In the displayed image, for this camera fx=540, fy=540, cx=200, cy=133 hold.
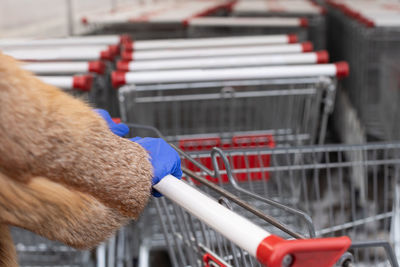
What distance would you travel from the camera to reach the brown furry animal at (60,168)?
796 millimetres

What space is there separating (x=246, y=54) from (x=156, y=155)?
1480 millimetres

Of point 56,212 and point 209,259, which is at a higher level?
point 56,212

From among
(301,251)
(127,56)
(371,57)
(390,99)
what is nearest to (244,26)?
(371,57)

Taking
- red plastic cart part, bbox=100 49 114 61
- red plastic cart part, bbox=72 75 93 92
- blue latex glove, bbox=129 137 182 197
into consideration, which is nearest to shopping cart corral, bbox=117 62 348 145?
red plastic cart part, bbox=72 75 93 92

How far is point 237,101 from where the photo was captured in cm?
267

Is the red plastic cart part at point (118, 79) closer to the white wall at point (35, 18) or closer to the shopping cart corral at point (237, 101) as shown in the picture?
the shopping cart corral at point (237, 101)

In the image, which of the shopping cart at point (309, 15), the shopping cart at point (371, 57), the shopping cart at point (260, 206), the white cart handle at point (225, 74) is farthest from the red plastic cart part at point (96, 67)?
the shopping cart at point (309, 15)

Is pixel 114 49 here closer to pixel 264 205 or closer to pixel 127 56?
pixel 127 56

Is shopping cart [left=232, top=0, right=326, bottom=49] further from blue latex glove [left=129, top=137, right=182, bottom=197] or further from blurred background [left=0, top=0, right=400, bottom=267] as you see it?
blue latex glove [left=129, top=137, right=182, bottom=197]

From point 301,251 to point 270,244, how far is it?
0.05 m

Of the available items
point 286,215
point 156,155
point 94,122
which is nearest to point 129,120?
point 286,215

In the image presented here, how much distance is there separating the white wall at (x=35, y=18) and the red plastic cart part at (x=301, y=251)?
10.5 ft

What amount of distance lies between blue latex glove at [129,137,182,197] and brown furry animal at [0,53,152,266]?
63 millimetres

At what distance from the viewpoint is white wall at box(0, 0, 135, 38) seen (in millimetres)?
3840
